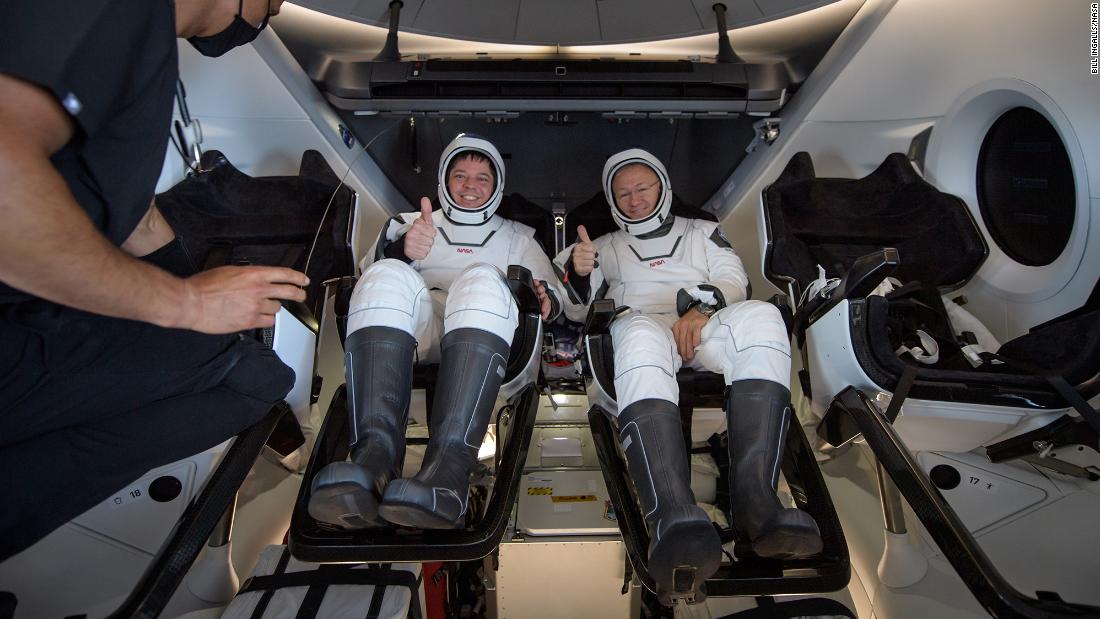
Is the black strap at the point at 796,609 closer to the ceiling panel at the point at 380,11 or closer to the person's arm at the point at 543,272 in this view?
the person's arm at the point at 543,272

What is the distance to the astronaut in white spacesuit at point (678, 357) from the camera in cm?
142

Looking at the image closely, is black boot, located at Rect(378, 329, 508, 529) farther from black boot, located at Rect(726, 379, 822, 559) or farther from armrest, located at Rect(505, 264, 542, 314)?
black boot, located at Rect(726, 379, 822, 559)

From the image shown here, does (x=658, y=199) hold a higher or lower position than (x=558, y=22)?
lower

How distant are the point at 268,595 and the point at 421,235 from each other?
107cm

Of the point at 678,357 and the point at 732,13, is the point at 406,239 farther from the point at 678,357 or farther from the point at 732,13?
the point at 732,13

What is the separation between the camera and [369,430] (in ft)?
5.23

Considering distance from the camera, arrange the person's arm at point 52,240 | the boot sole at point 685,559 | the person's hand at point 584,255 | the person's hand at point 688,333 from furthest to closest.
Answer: the person's hand at point 584,255 → the person's hand at point 688,333 → the boot sole at point 685,559 → the person's arm at point 52,240

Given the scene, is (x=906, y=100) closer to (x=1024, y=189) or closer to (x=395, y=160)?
(x=1024, y=189)

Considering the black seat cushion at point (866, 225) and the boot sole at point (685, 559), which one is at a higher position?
the black seat cushion at point (866, 225)

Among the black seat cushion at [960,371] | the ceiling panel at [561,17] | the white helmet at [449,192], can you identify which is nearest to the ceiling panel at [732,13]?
the ceiling panel at [561,17]

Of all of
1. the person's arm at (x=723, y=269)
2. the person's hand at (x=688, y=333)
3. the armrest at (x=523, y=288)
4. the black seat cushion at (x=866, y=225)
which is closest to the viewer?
the armrest at (x=523, y=288)

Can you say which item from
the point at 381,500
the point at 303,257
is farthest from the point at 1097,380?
the point at 303,257

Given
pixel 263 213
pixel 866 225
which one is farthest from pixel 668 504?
pixel 263 213

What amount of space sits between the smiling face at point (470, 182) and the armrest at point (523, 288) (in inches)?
22.1
